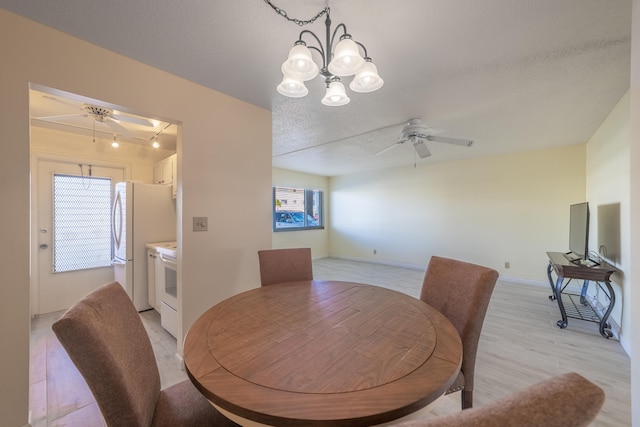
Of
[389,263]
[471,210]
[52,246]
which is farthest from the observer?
[389,263]

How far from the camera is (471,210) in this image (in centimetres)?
489

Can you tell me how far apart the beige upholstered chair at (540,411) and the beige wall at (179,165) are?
2.11 metres

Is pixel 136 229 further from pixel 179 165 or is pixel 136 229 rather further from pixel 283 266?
pixel 283 266

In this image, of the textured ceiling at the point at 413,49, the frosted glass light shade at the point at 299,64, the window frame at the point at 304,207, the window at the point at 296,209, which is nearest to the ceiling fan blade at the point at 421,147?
the textured ceiling at the point at 413,49

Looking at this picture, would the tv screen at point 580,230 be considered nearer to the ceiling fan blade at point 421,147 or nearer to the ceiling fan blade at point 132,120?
the ceiling fan blade at point 421,147

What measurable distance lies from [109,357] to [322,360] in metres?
0.64

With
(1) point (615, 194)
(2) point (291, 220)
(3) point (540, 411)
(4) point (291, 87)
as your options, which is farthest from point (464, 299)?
(2) point (291, 220)

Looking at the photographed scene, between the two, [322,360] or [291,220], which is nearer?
[322,360]

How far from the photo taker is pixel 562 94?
7.48ft

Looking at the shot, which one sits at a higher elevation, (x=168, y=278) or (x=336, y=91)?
(x=336, y=91)

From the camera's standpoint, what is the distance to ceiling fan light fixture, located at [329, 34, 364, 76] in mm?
1151

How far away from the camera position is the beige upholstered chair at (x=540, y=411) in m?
0.34

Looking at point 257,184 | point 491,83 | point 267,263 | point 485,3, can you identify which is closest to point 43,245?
point 257,184

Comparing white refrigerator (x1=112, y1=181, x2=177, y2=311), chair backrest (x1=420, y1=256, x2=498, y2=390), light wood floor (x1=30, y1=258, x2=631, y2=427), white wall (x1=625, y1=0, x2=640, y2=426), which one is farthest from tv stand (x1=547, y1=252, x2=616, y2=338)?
white refrigerator (x1=112, y1=181, x2=177, y2=311)
